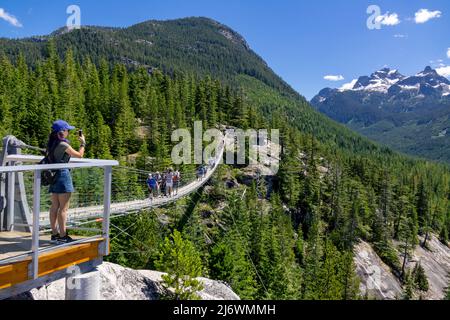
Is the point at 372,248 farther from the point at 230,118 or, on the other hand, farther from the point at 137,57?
the point at 137,57

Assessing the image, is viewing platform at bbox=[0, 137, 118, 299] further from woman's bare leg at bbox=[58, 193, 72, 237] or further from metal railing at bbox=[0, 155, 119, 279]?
woman's bare leg at bbox=[58, 193, 72, 237]

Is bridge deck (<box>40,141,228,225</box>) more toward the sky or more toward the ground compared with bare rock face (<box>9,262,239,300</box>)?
more toward the sky

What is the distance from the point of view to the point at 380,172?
7631cm

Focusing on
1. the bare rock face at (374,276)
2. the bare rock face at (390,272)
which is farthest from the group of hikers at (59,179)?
the bare rock face at (374,276)

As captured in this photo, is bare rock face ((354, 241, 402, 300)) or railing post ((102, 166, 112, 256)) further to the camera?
bare rock face ((354, 241, 402, 300))

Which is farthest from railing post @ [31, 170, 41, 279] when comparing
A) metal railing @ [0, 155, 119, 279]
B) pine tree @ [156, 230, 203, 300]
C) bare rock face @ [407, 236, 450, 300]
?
bare rock face @ [407, 236, 450, 300]

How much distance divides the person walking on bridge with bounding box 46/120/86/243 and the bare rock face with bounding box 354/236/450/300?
44.4 metres

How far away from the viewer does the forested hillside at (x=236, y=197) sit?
32.1 m

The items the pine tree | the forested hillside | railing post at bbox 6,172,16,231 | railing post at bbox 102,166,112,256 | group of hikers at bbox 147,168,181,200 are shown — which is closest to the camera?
railing post at bbox 6,172,16,231

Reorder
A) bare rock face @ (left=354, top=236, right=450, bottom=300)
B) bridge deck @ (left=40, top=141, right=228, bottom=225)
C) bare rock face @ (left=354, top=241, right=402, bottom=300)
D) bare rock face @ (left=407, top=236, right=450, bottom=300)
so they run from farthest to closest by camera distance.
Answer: bare rock face @ (left=407, top=236, right=450, bottom=300) < bare rock face @ (left=354, top=236, right=450, bottom=300) < bare rock face @ (left=354, top=241, right=402, bottom=300) < bridge deck @ (left=40, top=141, right=228, bottom=225)

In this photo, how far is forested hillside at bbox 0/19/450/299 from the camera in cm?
3209

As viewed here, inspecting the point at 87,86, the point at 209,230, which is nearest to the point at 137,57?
the point at 87,86

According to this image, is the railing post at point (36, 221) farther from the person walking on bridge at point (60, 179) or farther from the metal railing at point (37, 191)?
the person walking on bridge at point (60, 179)

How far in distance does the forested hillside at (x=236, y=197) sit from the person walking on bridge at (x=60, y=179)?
10120 mm
